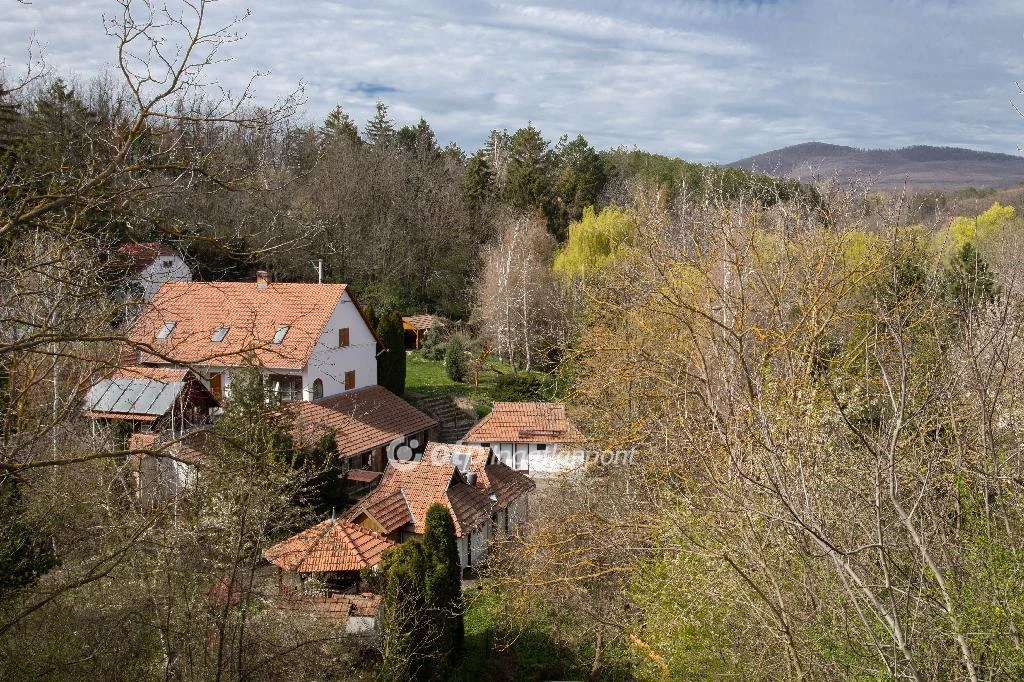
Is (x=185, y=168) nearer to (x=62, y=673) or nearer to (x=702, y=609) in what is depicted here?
(x=62, y=673)

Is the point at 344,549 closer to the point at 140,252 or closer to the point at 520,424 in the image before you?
the point at 140,252

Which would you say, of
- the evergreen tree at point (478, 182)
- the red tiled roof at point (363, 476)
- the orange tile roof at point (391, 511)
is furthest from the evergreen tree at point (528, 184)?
the orange tile roof at point (391, 511)

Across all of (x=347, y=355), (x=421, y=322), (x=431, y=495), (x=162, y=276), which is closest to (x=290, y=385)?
(x=347, y=355)

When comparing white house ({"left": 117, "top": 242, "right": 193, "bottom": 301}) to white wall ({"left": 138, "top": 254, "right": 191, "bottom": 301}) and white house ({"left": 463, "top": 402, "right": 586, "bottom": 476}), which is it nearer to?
white wall ({"left": 138, "top": 254, "right": 191, "bottom": 301})

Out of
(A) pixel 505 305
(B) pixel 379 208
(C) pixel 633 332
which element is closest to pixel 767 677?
(C) pixel 633 332

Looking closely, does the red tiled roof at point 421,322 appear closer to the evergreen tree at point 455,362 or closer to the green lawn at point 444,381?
the green lawn at point 444,381

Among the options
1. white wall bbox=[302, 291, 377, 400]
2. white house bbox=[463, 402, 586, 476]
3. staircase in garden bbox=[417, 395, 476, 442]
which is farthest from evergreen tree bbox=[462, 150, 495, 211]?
white house bbox=[463, 402, 586, 476]
